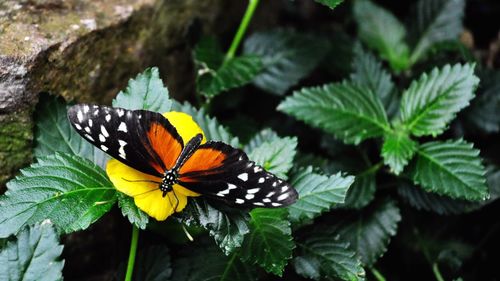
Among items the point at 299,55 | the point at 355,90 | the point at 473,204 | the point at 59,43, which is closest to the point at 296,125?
the point at 299,55

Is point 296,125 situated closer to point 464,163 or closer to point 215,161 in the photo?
point 464,163

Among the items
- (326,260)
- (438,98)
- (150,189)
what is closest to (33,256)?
(150,189)

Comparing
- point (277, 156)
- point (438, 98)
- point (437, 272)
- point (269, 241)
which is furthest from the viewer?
point (437, 272)

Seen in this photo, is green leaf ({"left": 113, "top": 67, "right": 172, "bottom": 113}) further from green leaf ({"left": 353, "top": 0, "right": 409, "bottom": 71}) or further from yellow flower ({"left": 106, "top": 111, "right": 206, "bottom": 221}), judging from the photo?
green leaf ({"left": 353, "top": 0, "right": 409, "bottom": 71})

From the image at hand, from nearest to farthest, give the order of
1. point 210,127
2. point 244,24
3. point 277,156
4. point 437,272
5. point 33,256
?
1. point 33,256
2. point 277,156
3. point 210,127
4. point 437,272
5. point 244,24

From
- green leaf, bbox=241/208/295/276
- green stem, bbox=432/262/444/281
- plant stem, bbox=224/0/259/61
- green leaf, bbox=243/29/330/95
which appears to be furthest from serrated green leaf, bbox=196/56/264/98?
green stem, bbox=432/262/444/281

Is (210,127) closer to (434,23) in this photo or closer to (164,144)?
(164,144)
